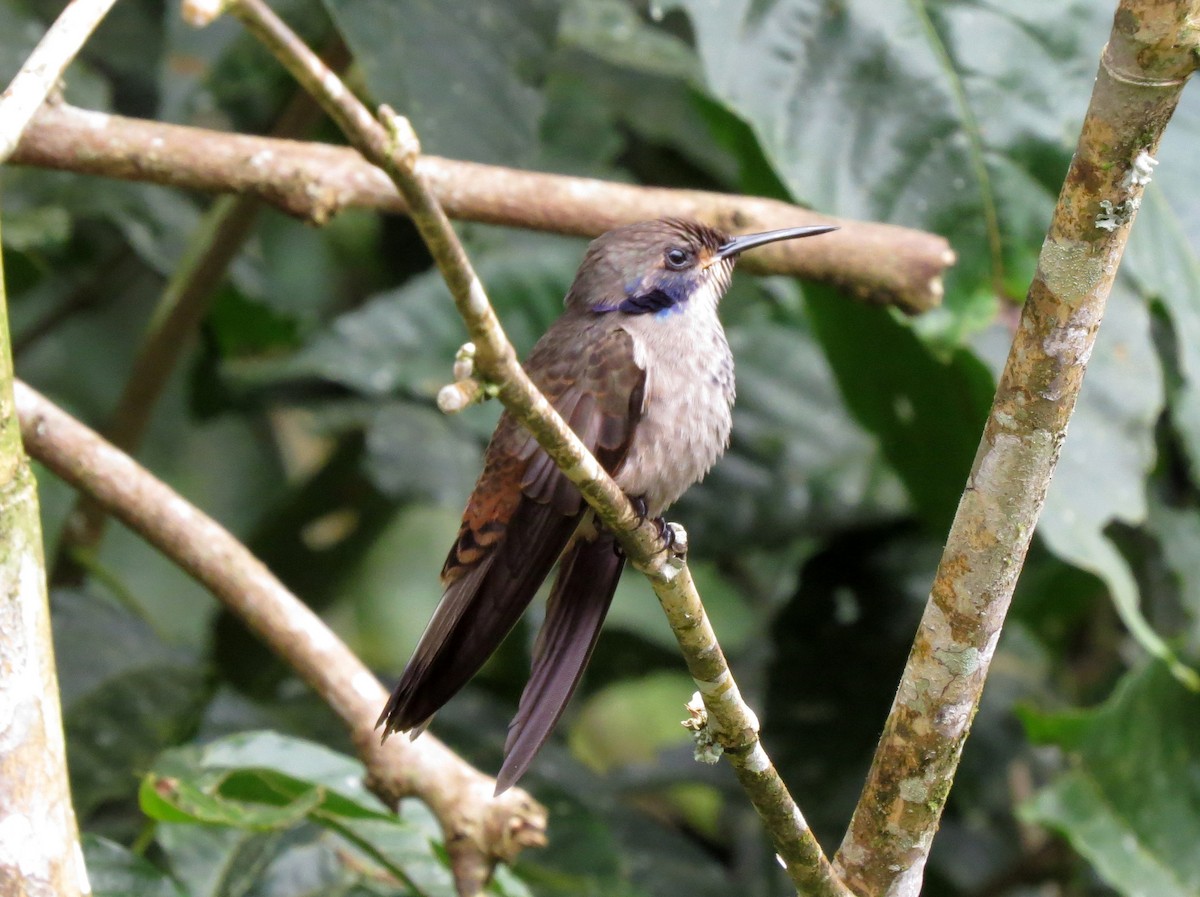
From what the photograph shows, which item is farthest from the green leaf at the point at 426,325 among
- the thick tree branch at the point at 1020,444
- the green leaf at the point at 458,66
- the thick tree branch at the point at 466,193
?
the thick tree branch at the point at 1020,444

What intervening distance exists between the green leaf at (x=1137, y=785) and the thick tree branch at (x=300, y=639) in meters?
1.23

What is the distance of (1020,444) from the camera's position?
1.51m

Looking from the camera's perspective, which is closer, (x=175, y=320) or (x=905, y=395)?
(x=905, y=395)

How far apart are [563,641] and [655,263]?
2.15 feet

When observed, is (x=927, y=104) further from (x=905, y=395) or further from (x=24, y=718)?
(x=24, y=718)

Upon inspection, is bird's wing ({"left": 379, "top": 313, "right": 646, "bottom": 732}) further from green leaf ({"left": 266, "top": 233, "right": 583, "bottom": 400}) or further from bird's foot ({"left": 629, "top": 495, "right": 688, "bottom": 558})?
green leaf ({"left": 266, "top": 233, "right": 583, "bottom": 400})

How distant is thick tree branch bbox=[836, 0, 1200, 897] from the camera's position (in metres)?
1.39

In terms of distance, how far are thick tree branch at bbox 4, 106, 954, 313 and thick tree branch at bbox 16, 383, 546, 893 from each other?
44 centimetres

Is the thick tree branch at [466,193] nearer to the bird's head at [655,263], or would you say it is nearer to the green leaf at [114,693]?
the bird's head at [655,263]

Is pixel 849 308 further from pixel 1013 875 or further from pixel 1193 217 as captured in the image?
pixel 1013 875

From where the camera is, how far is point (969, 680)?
160cm

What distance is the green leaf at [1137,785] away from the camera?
2836 mm

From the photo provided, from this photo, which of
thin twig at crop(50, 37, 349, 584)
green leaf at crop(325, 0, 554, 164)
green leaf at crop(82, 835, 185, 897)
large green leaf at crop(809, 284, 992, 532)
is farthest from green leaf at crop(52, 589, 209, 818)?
large green leaf at crop(809, 284, 992, 532)

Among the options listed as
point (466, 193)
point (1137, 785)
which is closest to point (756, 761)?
point (466, 193)
